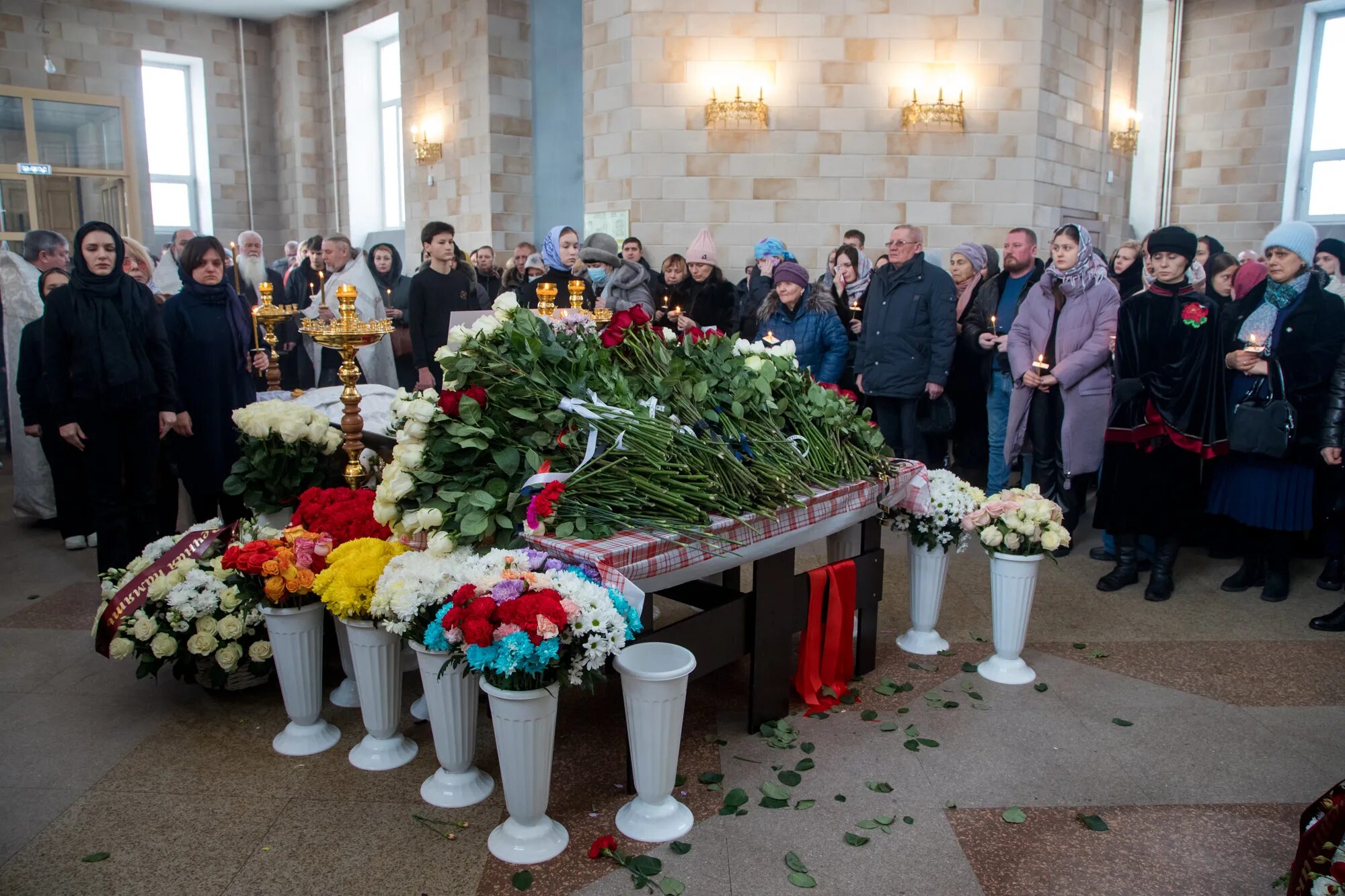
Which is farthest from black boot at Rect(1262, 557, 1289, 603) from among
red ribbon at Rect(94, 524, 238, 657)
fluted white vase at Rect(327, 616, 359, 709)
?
red ribbon at Rect(94, 524, 238, 657)

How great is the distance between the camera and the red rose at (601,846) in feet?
7.42

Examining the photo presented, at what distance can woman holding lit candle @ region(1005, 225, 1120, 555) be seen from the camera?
4.64 meters

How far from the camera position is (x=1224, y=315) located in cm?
471

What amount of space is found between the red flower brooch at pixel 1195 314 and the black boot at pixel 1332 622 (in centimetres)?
129

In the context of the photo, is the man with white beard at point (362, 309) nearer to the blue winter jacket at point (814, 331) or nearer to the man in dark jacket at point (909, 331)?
the blue winter jacket at point (814, 331)

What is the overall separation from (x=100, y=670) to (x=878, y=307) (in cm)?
406

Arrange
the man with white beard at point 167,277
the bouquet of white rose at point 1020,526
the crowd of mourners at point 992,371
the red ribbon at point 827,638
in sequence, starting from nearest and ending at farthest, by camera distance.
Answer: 1. the red ribbon at point 827,638
2. the bouquet of white rose at point 1020,526
3. the crowd of mourners at point 992,371
4. the man with white beard at point 167,277

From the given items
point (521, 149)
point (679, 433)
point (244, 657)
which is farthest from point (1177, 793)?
point (521, 149)

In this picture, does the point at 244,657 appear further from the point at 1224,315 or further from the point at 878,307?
the point at 1224,315

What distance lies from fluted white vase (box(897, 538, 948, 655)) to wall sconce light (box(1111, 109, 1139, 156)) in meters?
7.16

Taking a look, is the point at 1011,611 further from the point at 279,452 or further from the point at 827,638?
the point at 279,452

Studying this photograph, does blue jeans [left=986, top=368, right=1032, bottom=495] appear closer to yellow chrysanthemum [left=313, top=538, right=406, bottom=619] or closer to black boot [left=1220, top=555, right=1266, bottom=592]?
black boot [left=1220, top=555, right=1266, bottom=592]

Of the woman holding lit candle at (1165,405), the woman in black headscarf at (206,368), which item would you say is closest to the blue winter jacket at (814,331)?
the woman holding lit candle at (1165,405)

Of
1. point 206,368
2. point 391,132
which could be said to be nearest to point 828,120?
point 206,368
